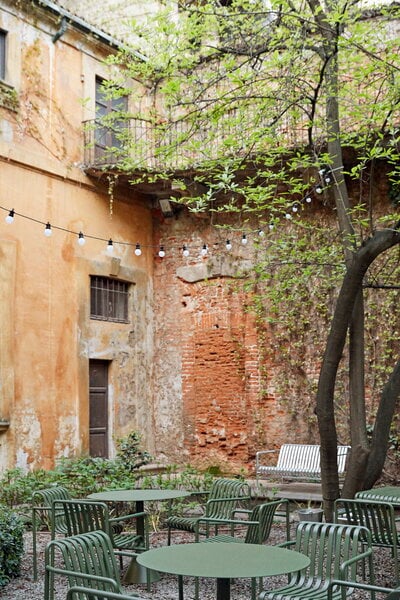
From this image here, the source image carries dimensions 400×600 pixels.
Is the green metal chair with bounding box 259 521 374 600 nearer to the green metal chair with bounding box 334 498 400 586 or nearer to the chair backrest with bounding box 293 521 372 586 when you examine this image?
the chair backrest with bounding box 293 521 372 586

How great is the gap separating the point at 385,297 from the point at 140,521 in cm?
722

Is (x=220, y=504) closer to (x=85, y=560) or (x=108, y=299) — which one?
(x=85, y=560)

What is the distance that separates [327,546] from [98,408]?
31.5 feet

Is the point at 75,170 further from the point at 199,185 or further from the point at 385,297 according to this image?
the point at 385,297

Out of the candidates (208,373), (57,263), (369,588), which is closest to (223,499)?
(369,588)

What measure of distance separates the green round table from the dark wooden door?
928cm

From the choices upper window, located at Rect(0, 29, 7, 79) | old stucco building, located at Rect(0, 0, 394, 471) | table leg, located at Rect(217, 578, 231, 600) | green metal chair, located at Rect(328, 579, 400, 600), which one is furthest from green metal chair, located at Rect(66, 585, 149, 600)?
upper window, located at Rect(0, 29, 7, 79)

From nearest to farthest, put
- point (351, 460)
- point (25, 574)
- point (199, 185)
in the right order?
point (25, 574) < point (351, 460) < point (199, 185)

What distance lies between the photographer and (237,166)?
28.2 feet

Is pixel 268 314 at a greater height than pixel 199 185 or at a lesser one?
lesser

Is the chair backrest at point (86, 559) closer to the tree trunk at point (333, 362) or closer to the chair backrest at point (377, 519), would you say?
the chair backrest at point (377, 519)

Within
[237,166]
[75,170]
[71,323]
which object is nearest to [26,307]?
[71,323]

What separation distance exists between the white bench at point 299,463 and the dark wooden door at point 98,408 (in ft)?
10.4

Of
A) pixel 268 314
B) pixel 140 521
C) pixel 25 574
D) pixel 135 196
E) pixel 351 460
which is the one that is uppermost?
pixel 135 196
